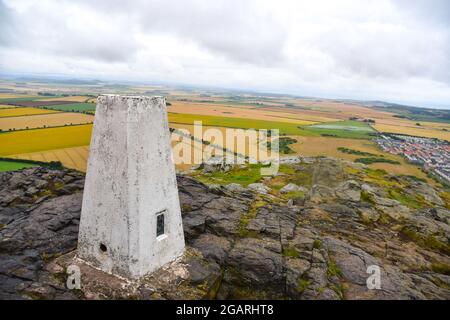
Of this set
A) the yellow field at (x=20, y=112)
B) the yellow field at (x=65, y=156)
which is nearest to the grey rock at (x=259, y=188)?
the yellow field at (x=65, y=156)

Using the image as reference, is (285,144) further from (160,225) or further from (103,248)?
(103,248)

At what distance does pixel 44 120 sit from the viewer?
5984 centimetres

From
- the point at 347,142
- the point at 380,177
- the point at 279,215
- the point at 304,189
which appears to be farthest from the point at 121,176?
the point at 347,142

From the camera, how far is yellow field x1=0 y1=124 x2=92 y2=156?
4009 cm

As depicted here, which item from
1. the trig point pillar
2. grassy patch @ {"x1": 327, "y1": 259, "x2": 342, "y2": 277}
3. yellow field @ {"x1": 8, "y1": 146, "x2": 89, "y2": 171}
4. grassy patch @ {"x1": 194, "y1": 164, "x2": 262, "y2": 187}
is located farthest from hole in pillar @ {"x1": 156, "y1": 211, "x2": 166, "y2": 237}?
yellow field @ {"x1": 8, "y1": 146, "x2": 89, "y2": 171}

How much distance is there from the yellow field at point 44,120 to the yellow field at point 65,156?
1656 cm

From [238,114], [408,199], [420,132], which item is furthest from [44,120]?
[420,132]

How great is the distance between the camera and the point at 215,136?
63969 millimetres

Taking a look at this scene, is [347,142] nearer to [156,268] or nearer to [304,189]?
[304,189]

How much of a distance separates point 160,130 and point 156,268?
455 cm

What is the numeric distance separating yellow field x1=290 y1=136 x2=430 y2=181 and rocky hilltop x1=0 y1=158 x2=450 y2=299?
98.2 ft

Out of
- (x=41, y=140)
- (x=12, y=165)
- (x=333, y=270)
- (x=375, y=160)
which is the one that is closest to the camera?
(x=333, y=270)

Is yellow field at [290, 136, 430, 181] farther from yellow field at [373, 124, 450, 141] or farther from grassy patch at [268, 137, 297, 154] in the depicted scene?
yellow field at [373, 124, 450, 141]

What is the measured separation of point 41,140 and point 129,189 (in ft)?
135
